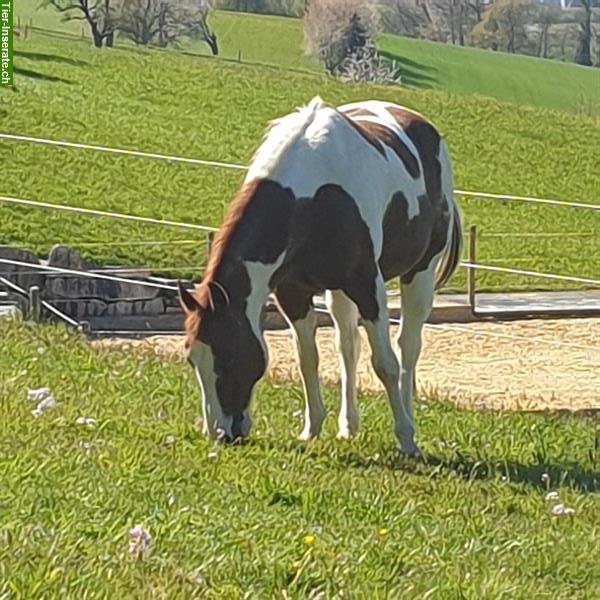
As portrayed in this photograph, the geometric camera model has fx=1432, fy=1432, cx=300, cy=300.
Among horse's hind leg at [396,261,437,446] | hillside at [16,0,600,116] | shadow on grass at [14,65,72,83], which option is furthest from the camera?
hillside at [16,0,600,116]

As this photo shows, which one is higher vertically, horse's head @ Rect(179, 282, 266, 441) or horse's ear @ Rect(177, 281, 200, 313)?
horse's ear @ Rect(177, 281, 200, 313)

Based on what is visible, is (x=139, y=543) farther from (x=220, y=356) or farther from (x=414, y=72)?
(x=414, y=72)

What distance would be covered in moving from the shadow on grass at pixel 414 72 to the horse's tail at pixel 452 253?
99.2 feet

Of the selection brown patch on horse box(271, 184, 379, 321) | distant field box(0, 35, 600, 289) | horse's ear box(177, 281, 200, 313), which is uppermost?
brown patch on horse box(271, 184, 379, 321)

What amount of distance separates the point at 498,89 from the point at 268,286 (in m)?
34.5

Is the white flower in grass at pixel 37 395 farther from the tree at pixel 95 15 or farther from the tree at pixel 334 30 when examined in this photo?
the tree at pixel 334 30

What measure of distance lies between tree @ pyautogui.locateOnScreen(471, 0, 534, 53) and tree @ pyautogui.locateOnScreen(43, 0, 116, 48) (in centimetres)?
1221

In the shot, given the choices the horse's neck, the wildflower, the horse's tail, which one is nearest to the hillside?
the horse's tail

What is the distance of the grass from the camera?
38.3 meters

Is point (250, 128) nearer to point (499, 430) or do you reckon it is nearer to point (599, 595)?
point (499, 430)

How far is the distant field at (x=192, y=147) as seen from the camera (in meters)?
21.5

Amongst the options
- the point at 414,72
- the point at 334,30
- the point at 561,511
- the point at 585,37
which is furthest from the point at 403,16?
the point at 561,511

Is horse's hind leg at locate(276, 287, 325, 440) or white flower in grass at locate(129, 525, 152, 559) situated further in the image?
horse's hind leg at locate(276, 287, 325, 440)

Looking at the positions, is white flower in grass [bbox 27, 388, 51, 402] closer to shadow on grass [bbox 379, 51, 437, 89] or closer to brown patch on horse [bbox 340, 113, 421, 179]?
brown patch on horse [bbox 340, 113, 421, 179]
